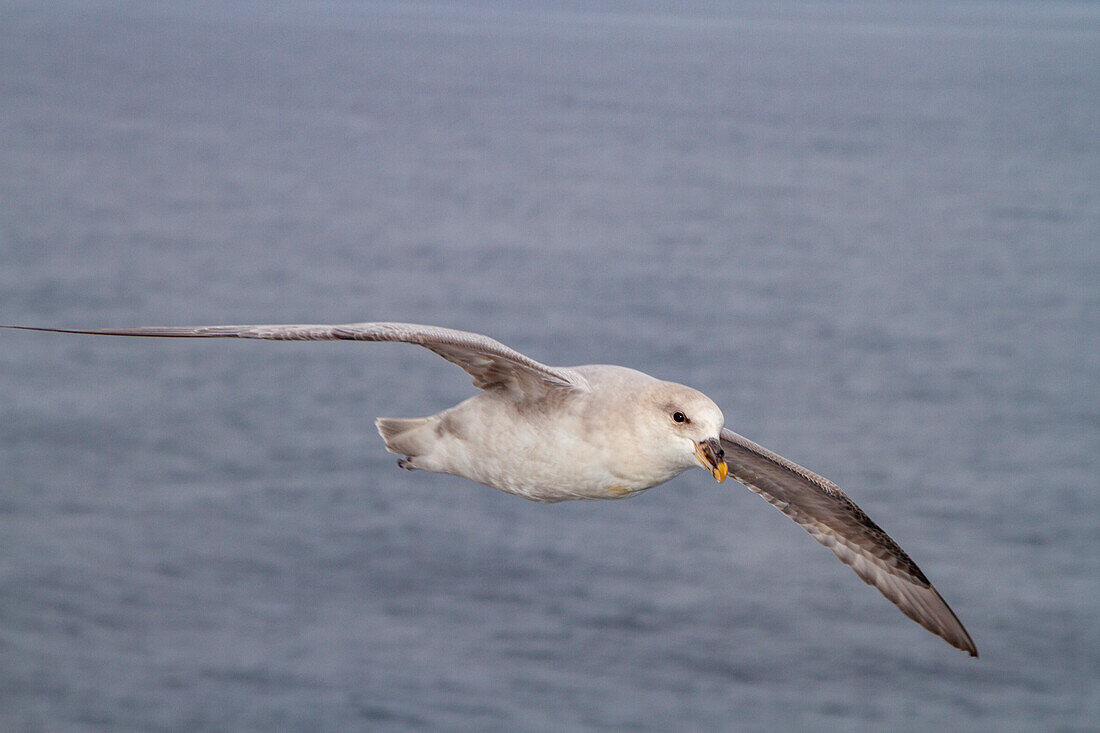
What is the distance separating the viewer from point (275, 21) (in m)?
166

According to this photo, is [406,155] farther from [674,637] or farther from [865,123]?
[674,637]

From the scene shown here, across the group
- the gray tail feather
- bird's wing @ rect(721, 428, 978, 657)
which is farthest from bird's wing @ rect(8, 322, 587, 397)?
bird's wing @ rect(721, 428, 978, 657)

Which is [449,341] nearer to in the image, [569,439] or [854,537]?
[569,439]

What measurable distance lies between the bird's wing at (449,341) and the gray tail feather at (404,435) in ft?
2.20

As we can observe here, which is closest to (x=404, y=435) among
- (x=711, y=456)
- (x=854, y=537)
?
(x=711, y=456)

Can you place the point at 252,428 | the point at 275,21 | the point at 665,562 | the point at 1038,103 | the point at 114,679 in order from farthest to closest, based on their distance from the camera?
the point at 275,21
the point at 1038,103
the point at 252,428
the point at 665,562
the point at 114,679

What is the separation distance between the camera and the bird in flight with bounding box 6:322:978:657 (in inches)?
462

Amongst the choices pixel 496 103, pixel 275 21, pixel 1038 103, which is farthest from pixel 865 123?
pixel 275 21

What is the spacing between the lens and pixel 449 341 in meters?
12.0

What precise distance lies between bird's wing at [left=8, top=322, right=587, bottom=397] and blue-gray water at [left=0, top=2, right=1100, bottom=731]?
20.7 metres

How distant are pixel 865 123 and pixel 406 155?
26.9m

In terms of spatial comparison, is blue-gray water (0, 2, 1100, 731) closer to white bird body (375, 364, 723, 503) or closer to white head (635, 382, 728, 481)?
white bird body (375, 364, 723, 503)

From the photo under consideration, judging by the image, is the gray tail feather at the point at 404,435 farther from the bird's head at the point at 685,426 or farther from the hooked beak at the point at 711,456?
the hooked beak at the point at 711,456

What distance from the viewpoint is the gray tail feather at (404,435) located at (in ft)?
43.9
